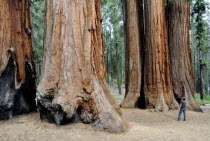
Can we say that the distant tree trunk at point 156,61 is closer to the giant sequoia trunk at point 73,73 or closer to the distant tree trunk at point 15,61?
the giant sequoia trunk at point 73,73

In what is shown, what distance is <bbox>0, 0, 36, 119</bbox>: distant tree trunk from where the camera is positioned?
6.45m

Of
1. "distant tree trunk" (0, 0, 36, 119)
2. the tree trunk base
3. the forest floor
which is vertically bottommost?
the forest floor

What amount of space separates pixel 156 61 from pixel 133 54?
56.1 inches

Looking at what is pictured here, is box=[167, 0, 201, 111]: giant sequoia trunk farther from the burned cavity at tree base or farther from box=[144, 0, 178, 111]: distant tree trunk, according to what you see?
the burned cavity at tree base

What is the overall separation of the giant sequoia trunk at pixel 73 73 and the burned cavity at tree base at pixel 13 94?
4.48 ft

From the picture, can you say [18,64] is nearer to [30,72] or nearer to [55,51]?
[30,72]

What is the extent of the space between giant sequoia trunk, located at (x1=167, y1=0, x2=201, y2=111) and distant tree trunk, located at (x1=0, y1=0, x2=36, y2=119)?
8.34m

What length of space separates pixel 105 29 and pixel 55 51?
1229 inches

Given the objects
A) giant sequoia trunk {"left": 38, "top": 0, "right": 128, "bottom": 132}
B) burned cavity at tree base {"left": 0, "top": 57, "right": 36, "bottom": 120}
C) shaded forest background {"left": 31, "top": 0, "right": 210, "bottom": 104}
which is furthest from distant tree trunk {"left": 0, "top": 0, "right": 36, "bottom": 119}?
shaded forest background {"left": 31, "top": 0, "right": 210, "bottom": 104}

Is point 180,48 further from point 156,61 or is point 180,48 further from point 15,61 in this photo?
point 15,61

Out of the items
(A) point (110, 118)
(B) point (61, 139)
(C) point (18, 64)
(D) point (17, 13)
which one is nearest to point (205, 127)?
(A) point (110, 118)

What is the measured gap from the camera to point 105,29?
119 feet

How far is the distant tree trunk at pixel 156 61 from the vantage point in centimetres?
1110

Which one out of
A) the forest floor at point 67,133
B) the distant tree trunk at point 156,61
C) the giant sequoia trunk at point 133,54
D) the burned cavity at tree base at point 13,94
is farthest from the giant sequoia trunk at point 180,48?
the burned cavity at tree base at point 13,94
